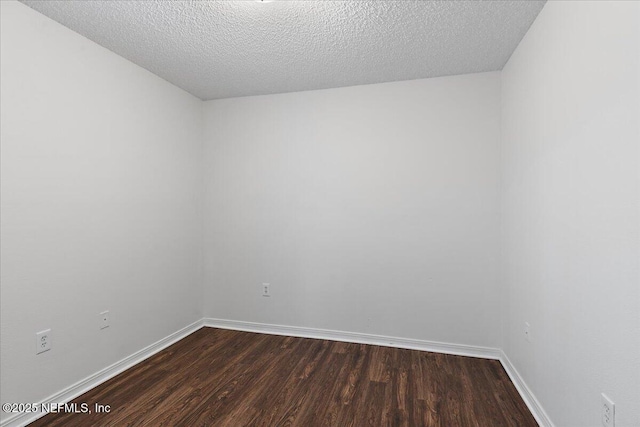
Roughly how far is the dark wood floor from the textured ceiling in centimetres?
250

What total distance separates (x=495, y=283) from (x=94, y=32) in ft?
12.1

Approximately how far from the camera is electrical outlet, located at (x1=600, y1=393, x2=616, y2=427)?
1219 mm

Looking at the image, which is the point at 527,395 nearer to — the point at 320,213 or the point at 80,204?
the point at 320,213

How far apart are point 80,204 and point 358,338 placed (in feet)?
8.48

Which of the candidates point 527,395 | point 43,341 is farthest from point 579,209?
point 43,341

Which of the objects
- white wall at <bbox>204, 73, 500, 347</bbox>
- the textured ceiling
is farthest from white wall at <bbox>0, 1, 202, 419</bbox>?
white wall at <bbox>204, 73, 500, 347</bbox>

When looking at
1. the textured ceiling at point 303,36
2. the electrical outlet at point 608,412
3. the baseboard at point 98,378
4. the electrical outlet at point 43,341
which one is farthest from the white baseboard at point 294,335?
the textured ceiling at point 303,36

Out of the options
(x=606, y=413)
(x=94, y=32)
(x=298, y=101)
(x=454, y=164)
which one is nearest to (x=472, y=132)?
(x=454, y=164)

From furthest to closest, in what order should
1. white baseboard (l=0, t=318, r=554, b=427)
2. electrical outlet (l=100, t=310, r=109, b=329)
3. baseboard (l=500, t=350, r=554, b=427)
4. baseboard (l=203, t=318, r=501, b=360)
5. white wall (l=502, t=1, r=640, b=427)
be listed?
baseboard (l=203, t=318, r=501, b=360) → electrical outlet (l=100, t=310, r=109, b=329) → white baseboard (l=0, t=318, r=554, b=427) → baseboard (l=500, t=350, r=554, b=427) → white wall (l=502, t=1, r=640, b=427)

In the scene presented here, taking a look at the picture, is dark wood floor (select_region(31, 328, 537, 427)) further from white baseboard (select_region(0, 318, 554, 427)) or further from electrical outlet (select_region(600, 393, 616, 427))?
electrical outlet (select_region(600, 393, 616, 427))

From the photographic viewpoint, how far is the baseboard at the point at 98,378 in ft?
5.99

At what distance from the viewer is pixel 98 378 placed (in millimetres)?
2299

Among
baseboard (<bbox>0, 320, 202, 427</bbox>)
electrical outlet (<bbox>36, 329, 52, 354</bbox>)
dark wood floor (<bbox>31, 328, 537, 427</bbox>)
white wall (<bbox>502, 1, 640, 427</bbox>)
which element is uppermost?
white wall (<bbox>502, 1, 640, 427</bbox>)

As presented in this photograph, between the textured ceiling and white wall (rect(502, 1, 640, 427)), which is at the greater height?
the textured ceiling
